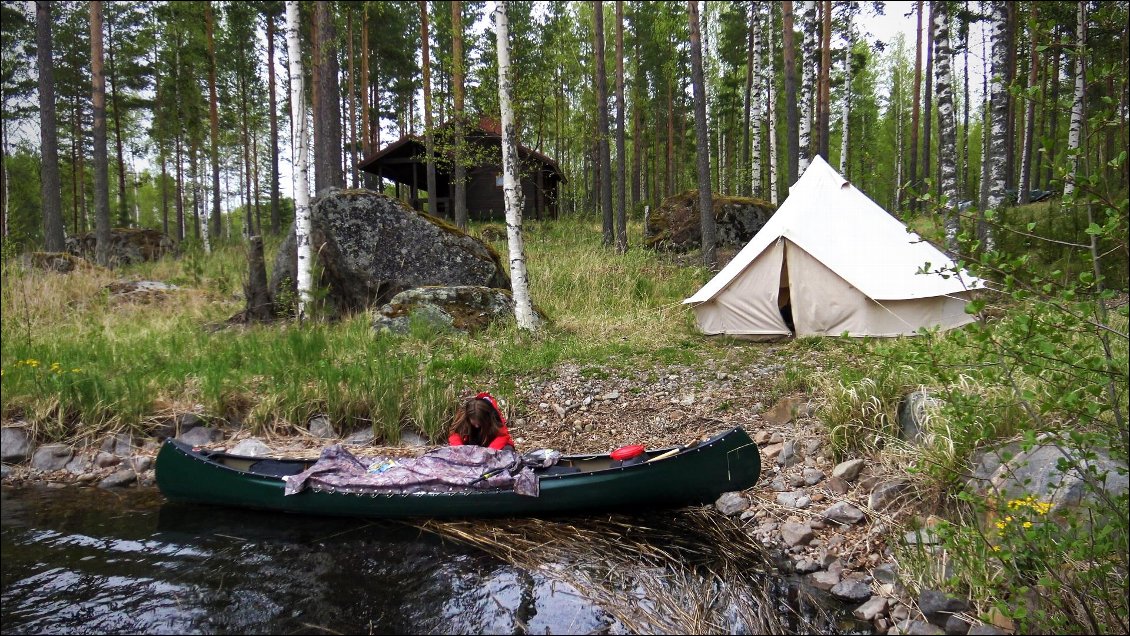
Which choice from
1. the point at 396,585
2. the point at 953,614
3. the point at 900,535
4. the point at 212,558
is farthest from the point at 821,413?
the point at 212,558

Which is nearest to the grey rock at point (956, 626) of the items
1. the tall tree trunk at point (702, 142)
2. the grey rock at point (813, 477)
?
the grey rock at point (813, 477)

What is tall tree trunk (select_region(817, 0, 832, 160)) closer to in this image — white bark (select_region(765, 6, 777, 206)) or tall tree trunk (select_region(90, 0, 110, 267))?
white bark (select_region(765, 6, 777, 206))

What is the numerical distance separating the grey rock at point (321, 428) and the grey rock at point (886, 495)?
4.82 m

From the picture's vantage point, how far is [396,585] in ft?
12.4

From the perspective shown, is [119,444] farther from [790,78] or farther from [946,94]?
[790,78]

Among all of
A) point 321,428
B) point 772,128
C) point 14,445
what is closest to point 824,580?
point 321,428

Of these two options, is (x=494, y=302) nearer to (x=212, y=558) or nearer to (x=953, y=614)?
(x=212, y=558)

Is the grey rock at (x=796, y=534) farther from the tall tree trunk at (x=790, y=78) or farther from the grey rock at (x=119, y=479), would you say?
the tall tree trunk at (x=790, y=78)

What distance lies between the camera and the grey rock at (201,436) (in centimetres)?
614

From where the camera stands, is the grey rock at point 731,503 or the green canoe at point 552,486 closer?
the green canoe at point 552,486

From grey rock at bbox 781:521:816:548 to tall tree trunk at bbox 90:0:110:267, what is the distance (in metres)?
14.5

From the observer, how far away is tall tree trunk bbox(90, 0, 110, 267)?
44.1 feet

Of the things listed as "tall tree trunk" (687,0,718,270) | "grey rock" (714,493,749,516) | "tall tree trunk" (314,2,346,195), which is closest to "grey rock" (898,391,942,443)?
"grey rock" (714,493,749,516)

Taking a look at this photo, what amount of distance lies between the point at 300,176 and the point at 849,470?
783 centimetres
